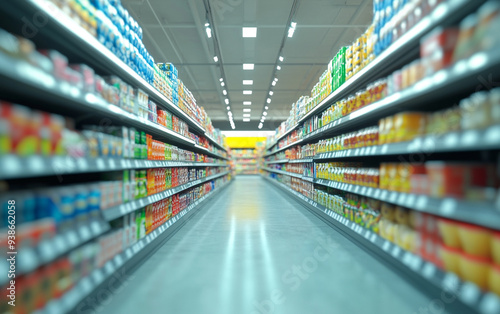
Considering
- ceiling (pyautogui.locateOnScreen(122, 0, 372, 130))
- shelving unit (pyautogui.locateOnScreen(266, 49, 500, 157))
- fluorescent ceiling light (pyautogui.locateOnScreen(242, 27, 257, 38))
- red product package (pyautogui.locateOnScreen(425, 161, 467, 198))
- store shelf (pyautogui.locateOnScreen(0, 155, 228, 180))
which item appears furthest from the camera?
fluorescent ceiling light (pyautogui.locateOnScreen(242, 27, 257, 38))

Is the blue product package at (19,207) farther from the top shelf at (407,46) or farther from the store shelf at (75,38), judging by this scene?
the top shelf at (407,46)

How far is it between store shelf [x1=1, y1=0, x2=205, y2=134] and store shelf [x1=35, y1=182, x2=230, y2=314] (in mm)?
1324

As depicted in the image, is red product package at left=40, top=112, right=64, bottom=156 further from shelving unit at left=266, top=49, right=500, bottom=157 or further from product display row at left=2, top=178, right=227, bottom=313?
shelving unit at left=266, top=49, right=500, bottom=157

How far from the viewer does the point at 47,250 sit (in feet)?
3.82

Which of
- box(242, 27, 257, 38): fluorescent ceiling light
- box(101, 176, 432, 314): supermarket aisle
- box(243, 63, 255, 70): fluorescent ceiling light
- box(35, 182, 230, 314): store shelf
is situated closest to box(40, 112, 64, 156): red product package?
box(35, 182, 230, 314): store shelf

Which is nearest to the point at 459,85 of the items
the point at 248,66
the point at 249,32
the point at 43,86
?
the point at 43,86

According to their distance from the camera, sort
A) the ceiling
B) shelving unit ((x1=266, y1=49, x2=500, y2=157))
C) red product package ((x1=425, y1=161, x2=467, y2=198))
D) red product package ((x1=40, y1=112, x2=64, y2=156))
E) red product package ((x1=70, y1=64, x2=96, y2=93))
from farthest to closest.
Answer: the ceiling, red product package ((x1=70, y1=64, x2=96, y2=93)), red product package ((x1=425, y1=161, x2=467, y2=198)), red product package ((x1=40, y1=112, x2=64, y2=156)), shelving unit ((x1=266, y1=49, x2=500, y2=157))

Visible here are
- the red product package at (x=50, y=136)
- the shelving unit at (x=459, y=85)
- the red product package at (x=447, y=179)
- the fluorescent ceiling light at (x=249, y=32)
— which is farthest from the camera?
the fluorescent ceiling light at (x=249, y=32)

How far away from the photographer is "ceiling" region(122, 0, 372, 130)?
5.66 m

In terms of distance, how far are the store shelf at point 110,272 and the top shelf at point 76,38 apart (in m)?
1.32

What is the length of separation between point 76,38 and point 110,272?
1406 mm

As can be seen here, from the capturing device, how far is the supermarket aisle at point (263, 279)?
1638 mm

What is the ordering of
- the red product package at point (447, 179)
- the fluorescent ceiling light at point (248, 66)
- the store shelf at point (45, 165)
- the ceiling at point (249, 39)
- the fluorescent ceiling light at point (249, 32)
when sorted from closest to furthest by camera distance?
the store shelf at point (45, 165) → the red product package at point (447, 179) → the ceiling at point (249, 39) → the fluorescent ceiling light at point (249, 32) → the fluorescent ceiling light at point (248, 66)

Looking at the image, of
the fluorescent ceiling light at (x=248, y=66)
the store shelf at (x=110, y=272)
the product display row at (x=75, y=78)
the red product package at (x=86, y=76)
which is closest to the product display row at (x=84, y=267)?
the store shelf at (x=110, y=272)
